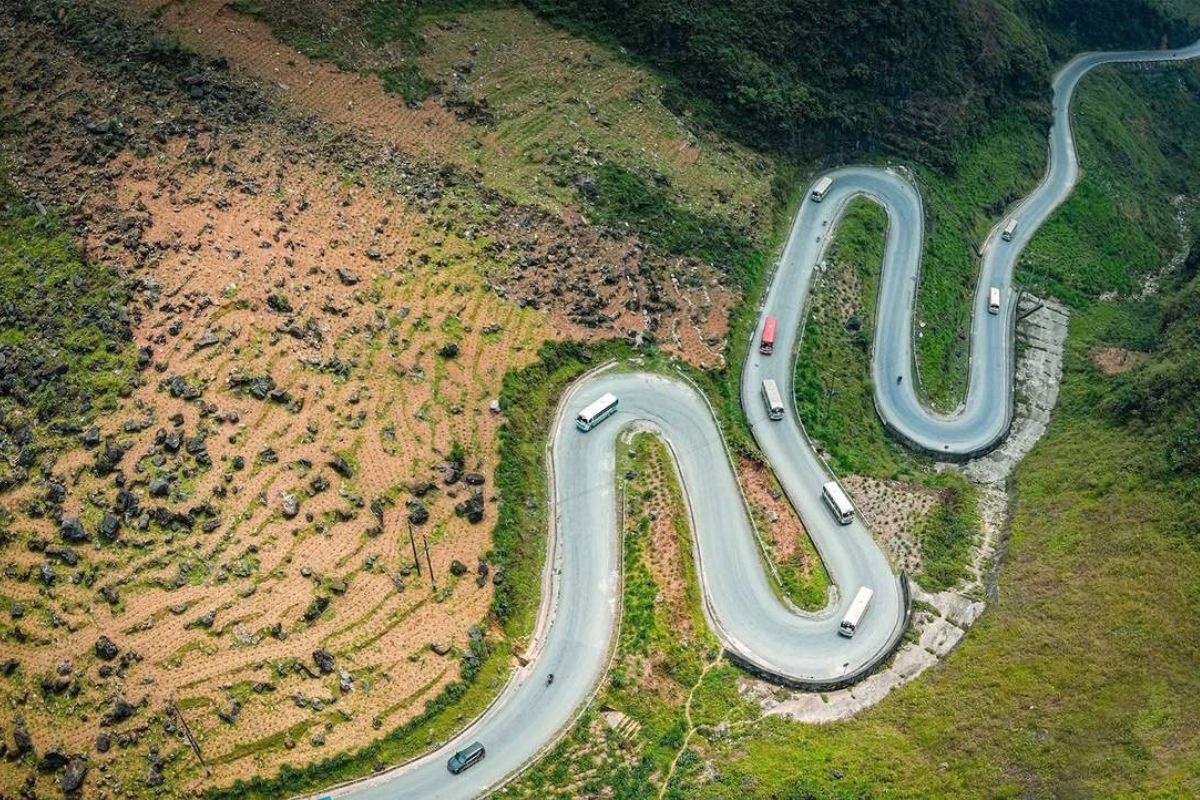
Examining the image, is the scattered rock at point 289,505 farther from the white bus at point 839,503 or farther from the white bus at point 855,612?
the white bus at point 839,503

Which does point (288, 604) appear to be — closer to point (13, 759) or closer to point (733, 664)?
point (13, 759)

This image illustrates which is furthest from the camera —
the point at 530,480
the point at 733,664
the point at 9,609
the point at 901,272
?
the point at 901,272

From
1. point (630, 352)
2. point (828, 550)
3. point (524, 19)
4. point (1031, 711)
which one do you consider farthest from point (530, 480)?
point (524, 19)

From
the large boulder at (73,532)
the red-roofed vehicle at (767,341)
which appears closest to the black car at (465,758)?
the large boulder at (73,532)

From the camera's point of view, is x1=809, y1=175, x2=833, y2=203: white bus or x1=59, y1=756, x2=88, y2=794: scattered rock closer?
x1=59, y1=756, x2=88, y2=794: scattered rock

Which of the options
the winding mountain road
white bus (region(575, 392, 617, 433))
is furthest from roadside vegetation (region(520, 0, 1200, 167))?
white bus (region(575, 392, 617, 433))

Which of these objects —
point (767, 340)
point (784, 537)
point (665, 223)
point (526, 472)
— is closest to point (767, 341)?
point (767, 340)

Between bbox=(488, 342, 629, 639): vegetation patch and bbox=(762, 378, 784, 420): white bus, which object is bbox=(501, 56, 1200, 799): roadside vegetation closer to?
bbox=(762, 378, 784, 420): white bus
